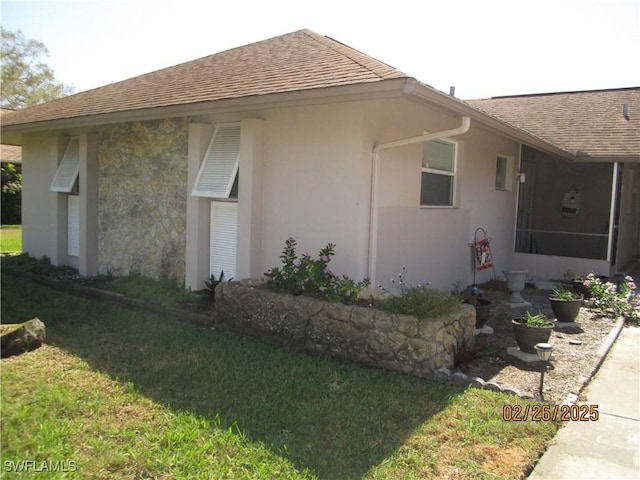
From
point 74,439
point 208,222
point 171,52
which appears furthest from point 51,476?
point 171,52

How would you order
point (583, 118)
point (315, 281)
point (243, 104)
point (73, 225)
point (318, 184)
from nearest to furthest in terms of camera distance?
1. point (315, 281)
2. point (243, 104)
3. point (318, 184)
4. point (73, 225)
5. point (583, 118)

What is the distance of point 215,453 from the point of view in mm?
3342

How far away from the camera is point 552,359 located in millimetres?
5434

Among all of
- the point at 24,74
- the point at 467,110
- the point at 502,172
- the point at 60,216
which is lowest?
the point at 60,216

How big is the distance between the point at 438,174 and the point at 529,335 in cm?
352

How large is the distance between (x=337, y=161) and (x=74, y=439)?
4143 mm

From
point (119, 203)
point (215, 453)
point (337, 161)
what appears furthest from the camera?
point (119, 203)

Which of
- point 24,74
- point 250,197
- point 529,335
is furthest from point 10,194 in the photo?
point 24,74

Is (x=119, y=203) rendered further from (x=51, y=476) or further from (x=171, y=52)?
(x=51, y=476)

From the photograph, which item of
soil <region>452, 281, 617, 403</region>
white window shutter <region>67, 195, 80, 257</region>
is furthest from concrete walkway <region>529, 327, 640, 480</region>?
white window shutter <region>67, 195, 80, 257</region>

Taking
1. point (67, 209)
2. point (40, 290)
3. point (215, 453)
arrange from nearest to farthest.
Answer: point (215, 453) → point (40, 290) → point (67, 209)

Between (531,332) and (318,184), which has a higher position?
(318,184)

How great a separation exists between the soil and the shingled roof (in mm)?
3146
